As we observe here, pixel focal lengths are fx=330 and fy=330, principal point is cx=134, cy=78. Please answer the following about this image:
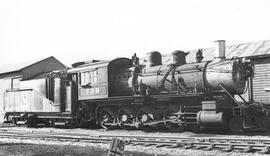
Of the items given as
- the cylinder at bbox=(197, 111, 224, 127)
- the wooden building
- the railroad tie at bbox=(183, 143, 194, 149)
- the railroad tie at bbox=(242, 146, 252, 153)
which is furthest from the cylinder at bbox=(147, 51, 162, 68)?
the wooden building

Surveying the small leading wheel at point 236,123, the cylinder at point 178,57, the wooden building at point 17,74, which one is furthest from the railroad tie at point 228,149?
the wooden building at point 17,74

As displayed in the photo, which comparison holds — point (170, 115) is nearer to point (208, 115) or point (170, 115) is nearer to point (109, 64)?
point (208, 115)

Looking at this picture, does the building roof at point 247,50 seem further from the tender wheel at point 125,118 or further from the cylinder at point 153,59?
the tender wheel at point 125,118

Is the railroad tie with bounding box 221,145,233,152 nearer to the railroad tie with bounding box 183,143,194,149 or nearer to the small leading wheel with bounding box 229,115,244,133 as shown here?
the railroad tie with bounding box 183,143,194,149

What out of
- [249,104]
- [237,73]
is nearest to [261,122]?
[249,104]

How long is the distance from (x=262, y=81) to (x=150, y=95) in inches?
286

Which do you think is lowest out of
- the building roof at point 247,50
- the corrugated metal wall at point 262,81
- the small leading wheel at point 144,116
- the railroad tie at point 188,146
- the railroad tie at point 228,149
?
the railroad tie at point 188,146

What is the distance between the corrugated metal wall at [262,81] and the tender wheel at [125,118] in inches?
303

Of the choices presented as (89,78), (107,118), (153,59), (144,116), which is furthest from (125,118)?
(153,59)

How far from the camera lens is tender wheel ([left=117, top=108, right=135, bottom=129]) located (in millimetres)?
16841

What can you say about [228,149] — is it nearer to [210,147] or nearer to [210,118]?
[210,147]

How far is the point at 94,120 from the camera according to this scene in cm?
1972

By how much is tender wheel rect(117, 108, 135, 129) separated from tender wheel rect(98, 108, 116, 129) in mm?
426

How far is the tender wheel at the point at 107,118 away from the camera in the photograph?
17656mm
